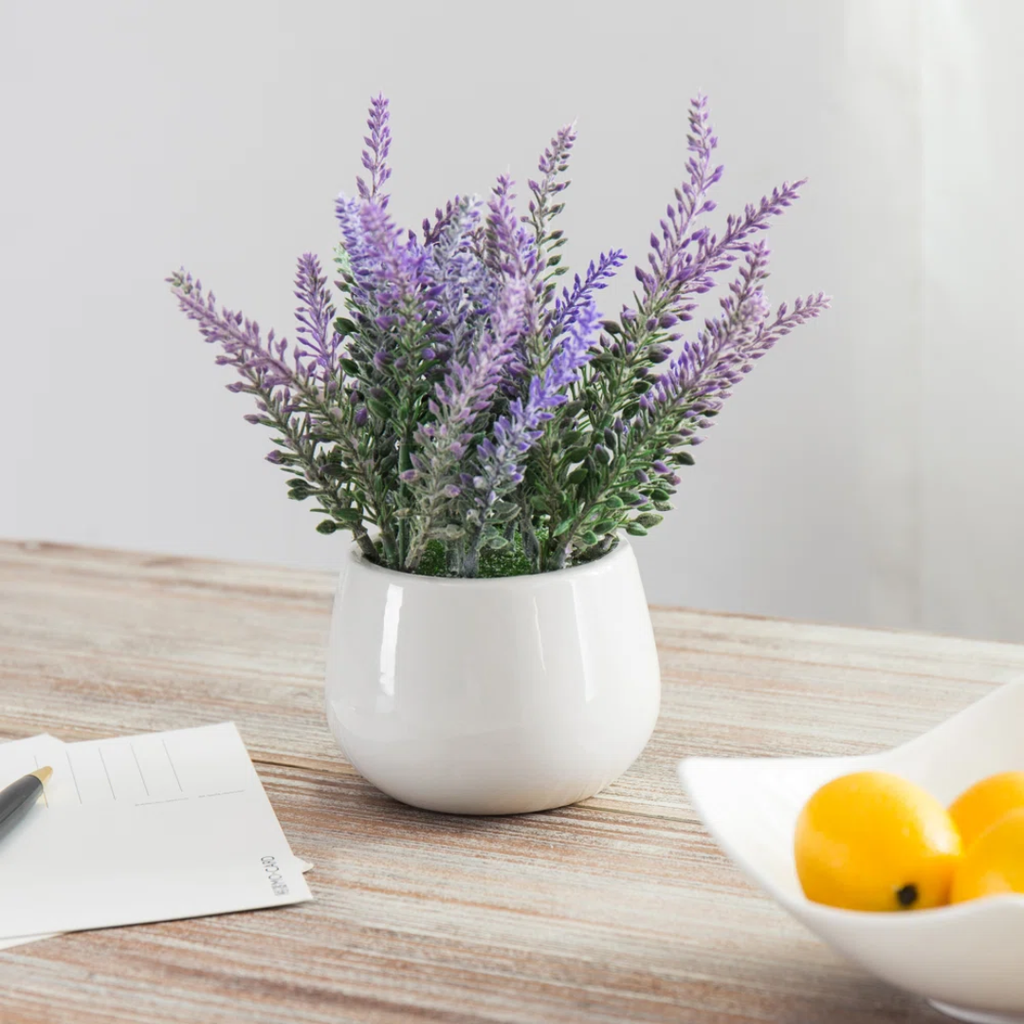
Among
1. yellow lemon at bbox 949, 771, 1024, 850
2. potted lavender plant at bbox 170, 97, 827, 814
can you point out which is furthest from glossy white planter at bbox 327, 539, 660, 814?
yellow lemon at bbox 949, 771, 1024, 850

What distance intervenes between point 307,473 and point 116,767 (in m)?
0.25

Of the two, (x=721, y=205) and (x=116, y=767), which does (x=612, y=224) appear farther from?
(x=116, y=767)

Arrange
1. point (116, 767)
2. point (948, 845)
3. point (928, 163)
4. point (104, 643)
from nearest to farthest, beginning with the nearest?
point (948, 845), point (116, 767), point (104, 643), point (928, 163)

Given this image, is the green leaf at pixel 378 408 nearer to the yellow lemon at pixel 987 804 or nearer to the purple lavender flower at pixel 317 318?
the purple lavender flower at pixel 317 318

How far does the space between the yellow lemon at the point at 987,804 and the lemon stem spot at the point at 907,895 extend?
0.13ft

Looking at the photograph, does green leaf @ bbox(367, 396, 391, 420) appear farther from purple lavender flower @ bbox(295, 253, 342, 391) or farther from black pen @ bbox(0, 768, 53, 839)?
black pen @ bbox(0, 768, 53, 839)

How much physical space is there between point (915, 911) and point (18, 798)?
0.50 m

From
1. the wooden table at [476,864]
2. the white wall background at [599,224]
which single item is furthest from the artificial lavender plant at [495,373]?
the white wall background at [599,224]

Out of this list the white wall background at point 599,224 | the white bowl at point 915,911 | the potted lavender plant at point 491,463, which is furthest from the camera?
the white wall background at point 599,224

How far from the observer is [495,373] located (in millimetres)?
652

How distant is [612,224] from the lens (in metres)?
2.39

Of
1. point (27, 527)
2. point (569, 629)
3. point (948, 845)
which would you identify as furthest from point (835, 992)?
point (27, 527)

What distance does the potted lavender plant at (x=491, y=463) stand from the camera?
0.68 m

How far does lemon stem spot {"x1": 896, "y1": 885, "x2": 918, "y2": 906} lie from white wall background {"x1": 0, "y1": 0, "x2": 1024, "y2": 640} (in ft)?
5.71
